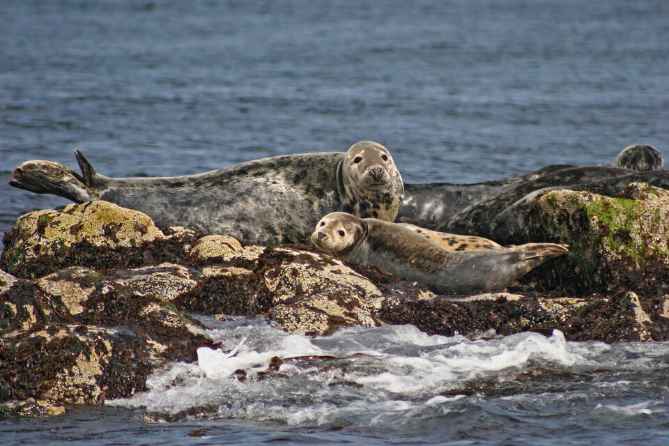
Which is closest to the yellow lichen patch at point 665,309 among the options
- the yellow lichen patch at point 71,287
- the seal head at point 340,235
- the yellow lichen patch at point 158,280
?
the seal head at point 340,235

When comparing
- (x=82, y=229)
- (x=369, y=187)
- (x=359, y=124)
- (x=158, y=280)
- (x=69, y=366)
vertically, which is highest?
(x=359, y=124)

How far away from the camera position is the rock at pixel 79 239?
978cm

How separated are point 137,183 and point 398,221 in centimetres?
247

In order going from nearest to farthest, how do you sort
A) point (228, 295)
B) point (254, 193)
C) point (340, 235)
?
point (228, 295) < point (340, 235) < point (254, 193)

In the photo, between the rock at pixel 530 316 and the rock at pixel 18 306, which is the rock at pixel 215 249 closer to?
the rock at pixel 530 316

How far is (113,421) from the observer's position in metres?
6.63

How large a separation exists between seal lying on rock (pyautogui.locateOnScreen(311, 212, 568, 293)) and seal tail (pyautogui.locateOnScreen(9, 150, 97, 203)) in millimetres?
2563

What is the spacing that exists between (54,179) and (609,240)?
5059 mm

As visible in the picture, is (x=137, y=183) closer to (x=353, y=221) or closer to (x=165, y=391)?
(x=353, y=221)

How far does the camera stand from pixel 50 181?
37.1ft

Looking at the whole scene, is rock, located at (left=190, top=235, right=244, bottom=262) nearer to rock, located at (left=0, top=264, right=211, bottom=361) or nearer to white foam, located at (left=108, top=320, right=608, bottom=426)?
rock, located at (left=0, top=264, right=211, bottom=361)

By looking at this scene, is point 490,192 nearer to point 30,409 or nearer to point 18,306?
point 18,306

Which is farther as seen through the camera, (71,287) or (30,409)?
(71,287)

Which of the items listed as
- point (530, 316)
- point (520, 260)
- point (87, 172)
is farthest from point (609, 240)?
point (87, 172)
